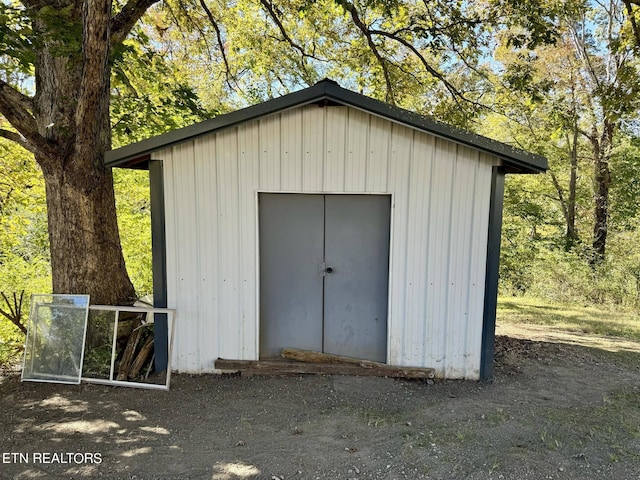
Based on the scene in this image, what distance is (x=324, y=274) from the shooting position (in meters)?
4.32

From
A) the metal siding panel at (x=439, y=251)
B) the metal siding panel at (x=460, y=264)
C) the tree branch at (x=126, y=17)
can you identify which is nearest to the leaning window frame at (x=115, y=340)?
the metal siding panel at (x=439, y=251)

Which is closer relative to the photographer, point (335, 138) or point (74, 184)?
point (335, 138)

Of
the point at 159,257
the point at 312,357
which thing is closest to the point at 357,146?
the point at 312,357

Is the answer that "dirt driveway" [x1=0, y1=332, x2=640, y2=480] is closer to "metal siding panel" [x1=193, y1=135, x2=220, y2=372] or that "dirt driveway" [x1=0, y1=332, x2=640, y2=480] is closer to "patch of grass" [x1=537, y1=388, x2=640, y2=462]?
"patch of grass" [x1=537, y1=388, x2=640, y2=462]

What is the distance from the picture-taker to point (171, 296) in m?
4.23

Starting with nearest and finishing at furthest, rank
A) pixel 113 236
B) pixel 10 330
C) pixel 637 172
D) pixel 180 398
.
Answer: pixel 180 398 < pixel 113 236 < pixel 10 330 < pixel 637 172

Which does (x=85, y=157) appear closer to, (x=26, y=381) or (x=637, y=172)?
(x=26, y=381)

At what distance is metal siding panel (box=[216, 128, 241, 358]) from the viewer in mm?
4113

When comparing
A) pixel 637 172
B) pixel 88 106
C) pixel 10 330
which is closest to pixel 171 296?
pixel 88 106

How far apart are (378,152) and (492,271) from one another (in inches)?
66.5

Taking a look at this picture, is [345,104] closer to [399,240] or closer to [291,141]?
[291,141]

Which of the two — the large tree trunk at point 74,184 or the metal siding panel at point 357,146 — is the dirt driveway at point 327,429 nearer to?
the large tree trunk at point 74,184

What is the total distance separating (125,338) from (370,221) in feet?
9.75

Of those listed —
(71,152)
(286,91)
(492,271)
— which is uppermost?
(286,91)
